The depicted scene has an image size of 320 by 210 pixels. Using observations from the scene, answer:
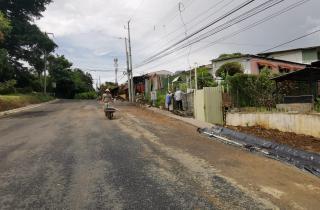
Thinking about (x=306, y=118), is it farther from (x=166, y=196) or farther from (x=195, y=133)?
(x=166, y=196)

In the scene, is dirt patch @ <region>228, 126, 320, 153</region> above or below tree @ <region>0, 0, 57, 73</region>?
below

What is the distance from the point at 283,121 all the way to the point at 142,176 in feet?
30.7

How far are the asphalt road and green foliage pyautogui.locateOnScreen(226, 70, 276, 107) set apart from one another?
632 cm

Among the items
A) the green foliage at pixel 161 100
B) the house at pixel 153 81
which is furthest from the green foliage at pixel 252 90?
the house at pixel 153 81

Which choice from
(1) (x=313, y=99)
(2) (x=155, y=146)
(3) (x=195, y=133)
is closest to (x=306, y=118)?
(1) (x=313, y=99)

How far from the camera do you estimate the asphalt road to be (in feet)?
26.5

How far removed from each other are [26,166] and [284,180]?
22.6 feet

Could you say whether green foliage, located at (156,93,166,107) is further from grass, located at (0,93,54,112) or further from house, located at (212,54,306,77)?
grass, located at (0,93,54,112)

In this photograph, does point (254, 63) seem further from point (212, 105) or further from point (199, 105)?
point (212, 105)

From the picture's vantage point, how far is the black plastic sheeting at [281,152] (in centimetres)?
1135

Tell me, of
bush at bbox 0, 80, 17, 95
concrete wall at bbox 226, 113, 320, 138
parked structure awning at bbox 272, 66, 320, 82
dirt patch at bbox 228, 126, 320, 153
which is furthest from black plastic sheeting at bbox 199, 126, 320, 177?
bush at bbox 0, 80, 17, 95

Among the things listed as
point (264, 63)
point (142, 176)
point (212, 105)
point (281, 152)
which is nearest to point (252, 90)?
point (212, 105)

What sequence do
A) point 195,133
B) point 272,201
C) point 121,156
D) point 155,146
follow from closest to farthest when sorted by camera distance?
point 272,201 < point 121,156 < point 155,146 < point 195,133

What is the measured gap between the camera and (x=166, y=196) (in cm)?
837
